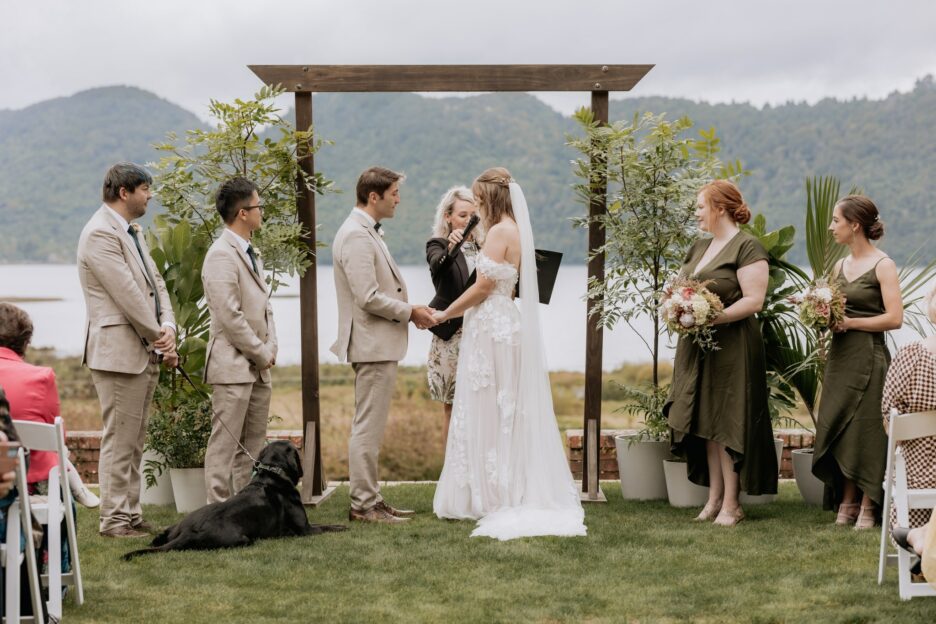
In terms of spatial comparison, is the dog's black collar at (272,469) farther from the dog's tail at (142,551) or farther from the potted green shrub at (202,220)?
the potted green shrub at (202,220)

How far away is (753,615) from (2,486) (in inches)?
103

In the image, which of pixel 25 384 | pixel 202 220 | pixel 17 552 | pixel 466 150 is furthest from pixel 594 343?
pixel 466 150

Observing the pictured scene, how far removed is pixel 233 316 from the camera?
516 centimetres

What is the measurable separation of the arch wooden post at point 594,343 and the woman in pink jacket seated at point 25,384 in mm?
3296

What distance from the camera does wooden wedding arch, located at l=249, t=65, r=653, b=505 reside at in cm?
617

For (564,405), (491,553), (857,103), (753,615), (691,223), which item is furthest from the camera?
(857,103)

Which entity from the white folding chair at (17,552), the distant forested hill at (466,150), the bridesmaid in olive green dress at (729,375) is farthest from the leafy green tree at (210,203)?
the distant forested hill at (466,150)

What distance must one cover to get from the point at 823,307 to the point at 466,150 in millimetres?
28091

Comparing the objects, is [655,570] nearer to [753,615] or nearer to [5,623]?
[753,615]

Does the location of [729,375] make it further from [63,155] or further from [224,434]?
[63,155]

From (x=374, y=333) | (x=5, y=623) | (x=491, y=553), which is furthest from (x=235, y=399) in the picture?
(x=5, y=623)

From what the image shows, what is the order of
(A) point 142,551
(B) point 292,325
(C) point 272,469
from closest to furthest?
(A) point 142,551, (C) point 272,469, (B) point 292,325

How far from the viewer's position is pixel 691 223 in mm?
6152

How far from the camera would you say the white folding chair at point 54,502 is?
3.51m
